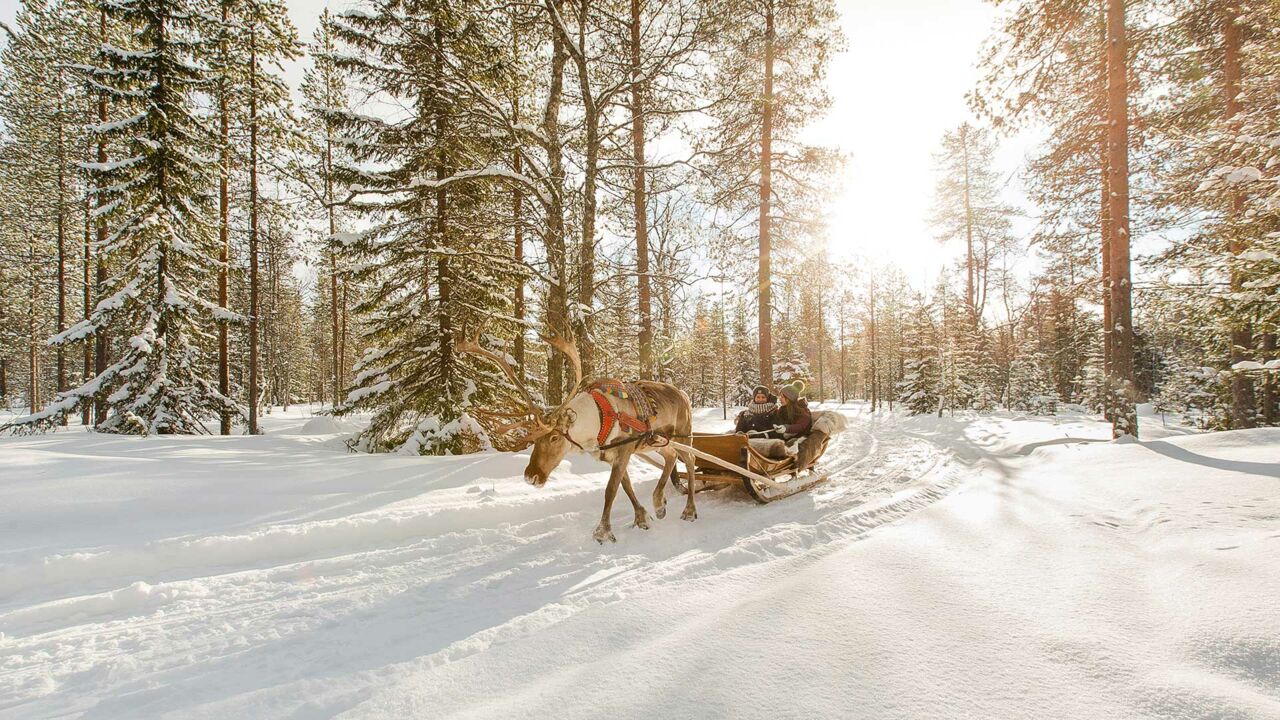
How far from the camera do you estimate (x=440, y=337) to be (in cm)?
988

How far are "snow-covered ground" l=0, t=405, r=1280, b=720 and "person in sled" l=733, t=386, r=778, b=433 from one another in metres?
1.80

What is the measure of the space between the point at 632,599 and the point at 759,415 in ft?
16.1

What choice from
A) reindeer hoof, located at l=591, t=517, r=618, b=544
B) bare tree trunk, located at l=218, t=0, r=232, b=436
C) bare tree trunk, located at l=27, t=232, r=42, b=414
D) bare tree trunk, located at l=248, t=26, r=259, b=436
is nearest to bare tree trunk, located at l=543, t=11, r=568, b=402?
reindeer hoof, located at l=591, t=517, r=618, b=544

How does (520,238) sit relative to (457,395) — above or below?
above

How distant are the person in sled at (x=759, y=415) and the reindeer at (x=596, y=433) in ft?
7.36

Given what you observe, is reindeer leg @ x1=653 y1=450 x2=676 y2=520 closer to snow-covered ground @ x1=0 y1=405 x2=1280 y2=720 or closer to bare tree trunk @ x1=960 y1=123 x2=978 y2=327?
snow-covered ground @ x1=0 y1=405 x2=1280 y2=720

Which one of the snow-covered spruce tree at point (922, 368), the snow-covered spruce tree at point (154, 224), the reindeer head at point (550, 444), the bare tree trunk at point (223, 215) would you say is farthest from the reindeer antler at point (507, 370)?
the snow-covered spruce tree at point (922, 368)

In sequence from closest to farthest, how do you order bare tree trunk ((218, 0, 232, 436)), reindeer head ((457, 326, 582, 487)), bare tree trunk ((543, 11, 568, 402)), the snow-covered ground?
the snow-covered ground
reindeer head ((457, 326, 582, 487))
bare tree trunk ((543, 11, 568, 402))
bare tree trunk ((218, 0, 232, 436))

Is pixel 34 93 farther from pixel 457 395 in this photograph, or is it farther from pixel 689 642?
pixel 689 642

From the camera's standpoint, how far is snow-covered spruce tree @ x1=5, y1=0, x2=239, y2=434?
1163cm

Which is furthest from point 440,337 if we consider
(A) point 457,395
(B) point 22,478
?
(B) point 22,478

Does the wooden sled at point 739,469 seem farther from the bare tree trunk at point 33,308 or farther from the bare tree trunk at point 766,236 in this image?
the bare tree trunk at point 33,308

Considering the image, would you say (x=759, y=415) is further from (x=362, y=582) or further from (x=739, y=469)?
(x=362, y=582)

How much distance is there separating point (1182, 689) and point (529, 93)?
1263 cm
